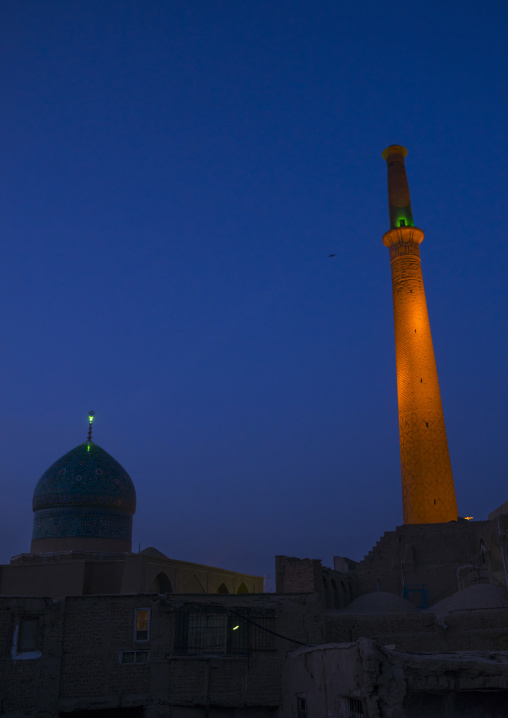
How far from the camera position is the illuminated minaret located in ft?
78.5

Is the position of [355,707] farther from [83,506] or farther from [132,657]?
[83,506]

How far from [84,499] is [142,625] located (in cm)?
961

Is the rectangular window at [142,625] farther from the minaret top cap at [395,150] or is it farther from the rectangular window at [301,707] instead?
the minaret top cap at [395,150]

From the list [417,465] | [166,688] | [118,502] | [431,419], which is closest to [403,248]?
[431,419]

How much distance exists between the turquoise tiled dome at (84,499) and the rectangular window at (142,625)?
8998mm

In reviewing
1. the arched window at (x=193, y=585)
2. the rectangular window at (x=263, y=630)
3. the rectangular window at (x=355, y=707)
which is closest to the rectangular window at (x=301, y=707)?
the rectangular window at (x=263, y=630)

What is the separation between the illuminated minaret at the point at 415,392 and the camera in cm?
2394

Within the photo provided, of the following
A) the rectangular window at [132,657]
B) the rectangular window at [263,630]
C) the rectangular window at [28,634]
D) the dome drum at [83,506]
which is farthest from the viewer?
the dome drum at [83,506]

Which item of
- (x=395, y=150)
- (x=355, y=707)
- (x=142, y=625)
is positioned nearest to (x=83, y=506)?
(x=142, y=625)

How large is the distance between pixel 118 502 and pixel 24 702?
34.4ft

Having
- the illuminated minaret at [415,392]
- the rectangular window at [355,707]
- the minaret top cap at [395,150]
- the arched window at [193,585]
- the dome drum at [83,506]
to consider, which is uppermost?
the minaret top cap at [395,150]

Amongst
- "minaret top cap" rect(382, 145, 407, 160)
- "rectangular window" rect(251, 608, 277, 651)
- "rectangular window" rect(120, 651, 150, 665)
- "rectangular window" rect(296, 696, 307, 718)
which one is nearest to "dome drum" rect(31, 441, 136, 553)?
"rectangular window" rect(120, 651, 150, 665)

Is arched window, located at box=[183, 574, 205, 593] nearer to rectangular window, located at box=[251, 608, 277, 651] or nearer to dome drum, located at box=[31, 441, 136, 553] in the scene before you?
dome drum, located at box=[31, 441, 136, 553]

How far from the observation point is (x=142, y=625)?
14.5 metres
